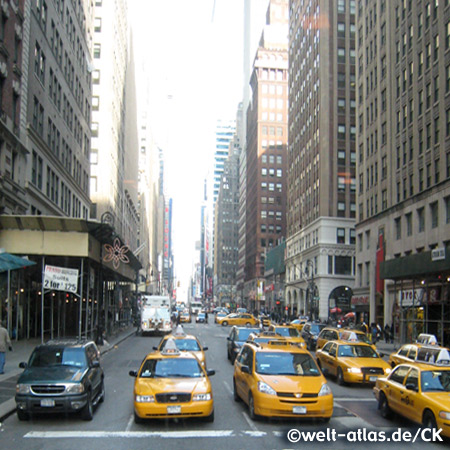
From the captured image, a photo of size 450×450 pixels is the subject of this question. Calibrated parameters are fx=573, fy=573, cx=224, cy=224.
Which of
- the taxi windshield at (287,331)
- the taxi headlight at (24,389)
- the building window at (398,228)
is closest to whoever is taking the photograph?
the taxi headlight at (24,389)

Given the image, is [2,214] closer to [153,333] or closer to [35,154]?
[35,154]

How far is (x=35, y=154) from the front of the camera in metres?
35.7

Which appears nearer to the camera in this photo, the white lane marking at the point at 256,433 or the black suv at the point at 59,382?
the white lane marking at the point at 256,433

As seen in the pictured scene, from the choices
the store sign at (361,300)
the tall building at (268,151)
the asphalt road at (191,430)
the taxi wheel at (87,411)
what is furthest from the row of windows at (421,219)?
the tall building at (268,151)

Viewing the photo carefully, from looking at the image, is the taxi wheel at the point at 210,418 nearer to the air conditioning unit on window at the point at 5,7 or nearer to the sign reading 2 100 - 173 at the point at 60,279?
the sign reading 2 100 - 173 at the point at 60,279

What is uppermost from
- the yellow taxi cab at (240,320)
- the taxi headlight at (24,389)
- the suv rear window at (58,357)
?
the suv rear window at (58,357)

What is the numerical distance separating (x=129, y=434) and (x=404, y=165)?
40.8 meters

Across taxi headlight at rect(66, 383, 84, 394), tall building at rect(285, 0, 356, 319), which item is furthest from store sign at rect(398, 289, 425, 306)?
taxi headlight at rect(66, 383, 84, 394)

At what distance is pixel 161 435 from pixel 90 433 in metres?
1.48

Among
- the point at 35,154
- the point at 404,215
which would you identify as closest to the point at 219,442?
the point at 35,154

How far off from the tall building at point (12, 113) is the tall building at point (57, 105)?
2.19 ft

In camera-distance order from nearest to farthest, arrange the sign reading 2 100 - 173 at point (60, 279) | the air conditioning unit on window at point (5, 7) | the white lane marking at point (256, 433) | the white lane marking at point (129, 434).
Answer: the white lane marking at point (129, 434) → the white lane marking at point (256, 433) → the sign reading 2 100 - 173 at point (60, 279) → the air conditioning unit on window at point (5, 7)

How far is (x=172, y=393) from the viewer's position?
1160cm

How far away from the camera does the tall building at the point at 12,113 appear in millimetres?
29484
